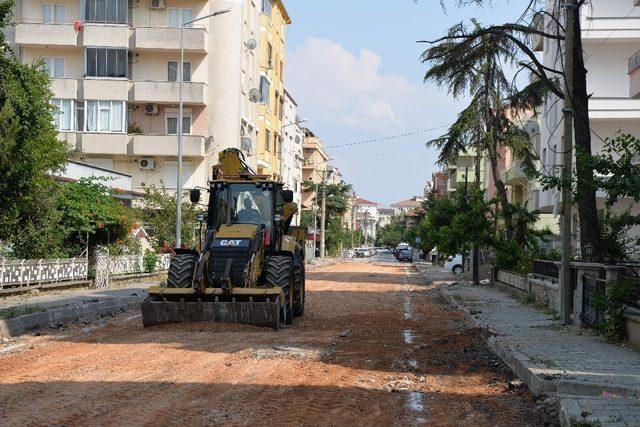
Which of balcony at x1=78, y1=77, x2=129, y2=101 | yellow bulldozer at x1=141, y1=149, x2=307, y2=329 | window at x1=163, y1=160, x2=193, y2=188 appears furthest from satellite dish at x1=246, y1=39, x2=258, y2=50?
yellow bulldozer at x1=141, y1=149, x2=307, y2=329

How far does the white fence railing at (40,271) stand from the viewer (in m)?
22.0

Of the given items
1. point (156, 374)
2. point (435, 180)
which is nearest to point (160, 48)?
point (156, 374)

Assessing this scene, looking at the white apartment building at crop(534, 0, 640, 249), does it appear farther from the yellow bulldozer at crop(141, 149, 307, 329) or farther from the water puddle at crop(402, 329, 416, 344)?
the yellow bulldozer at crop(141, 149, 307, 329)

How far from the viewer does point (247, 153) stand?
169 ft

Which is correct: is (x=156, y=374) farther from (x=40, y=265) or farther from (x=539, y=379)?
(x=40, y=265)

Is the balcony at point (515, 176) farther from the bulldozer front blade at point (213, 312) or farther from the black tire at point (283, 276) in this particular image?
the bulldozer front blade at point (213, 312)

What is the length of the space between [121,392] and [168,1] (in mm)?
42531

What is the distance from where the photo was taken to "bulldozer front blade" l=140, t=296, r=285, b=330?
15.5 m

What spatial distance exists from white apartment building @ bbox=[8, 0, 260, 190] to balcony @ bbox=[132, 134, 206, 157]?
0.06 metres

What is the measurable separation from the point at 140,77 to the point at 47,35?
5.52 m

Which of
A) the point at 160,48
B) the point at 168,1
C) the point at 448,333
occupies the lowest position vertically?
the point at 448,333

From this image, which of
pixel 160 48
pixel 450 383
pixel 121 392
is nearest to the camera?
pixel 121 392

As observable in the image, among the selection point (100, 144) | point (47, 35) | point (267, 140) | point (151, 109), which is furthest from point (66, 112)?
point (267, 140)

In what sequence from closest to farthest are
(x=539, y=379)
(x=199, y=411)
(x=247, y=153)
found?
(x=199, y=411)
(x=539, y=379)
(x=247, y=153)
